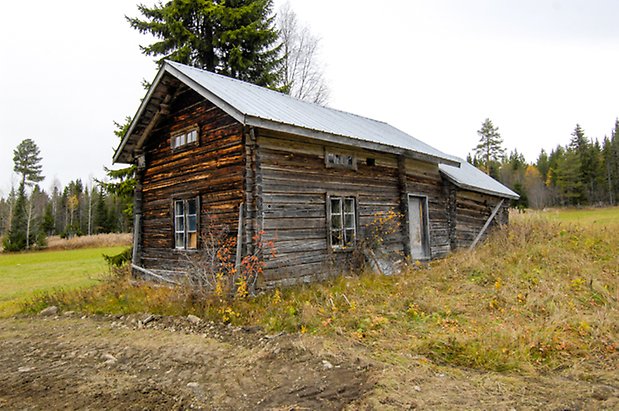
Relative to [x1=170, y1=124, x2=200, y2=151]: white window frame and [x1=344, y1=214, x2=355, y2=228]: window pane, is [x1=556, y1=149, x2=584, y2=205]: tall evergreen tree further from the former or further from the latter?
[x1=170, y1=124, x2=200, y2=151]: white window frame

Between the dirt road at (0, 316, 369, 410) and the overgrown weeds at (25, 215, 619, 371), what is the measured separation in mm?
774

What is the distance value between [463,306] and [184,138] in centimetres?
848

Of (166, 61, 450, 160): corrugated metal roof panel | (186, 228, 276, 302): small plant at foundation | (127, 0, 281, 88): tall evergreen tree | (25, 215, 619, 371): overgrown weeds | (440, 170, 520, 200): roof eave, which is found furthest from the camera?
(127, 0, 281, 88): tall evergreen tree

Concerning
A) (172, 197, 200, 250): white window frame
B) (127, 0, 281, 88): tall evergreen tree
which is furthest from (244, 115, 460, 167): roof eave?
(127, 0, 281, 88): tall evergreen tree

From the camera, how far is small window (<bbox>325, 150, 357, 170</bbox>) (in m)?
10.4

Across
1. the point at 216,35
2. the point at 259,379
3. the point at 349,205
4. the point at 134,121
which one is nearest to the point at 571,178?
the point at 216,35

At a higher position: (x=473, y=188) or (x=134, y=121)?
(x=134, y=121)

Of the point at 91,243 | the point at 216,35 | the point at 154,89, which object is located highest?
the point at 216,35

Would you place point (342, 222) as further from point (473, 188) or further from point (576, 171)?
point (576, 171)

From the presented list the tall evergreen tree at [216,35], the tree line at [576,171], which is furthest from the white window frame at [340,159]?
the tree line at [576,171]

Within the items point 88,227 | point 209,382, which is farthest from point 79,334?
point 88,227

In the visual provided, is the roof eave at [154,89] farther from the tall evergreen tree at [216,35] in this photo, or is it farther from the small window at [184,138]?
the tall evergreen tree at [216,35]

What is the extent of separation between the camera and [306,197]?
9.75 metres

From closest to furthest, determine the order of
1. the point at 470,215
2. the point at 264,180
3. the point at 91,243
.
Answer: the point at 264,180 → the point at 470,215 → the point at 91,243
